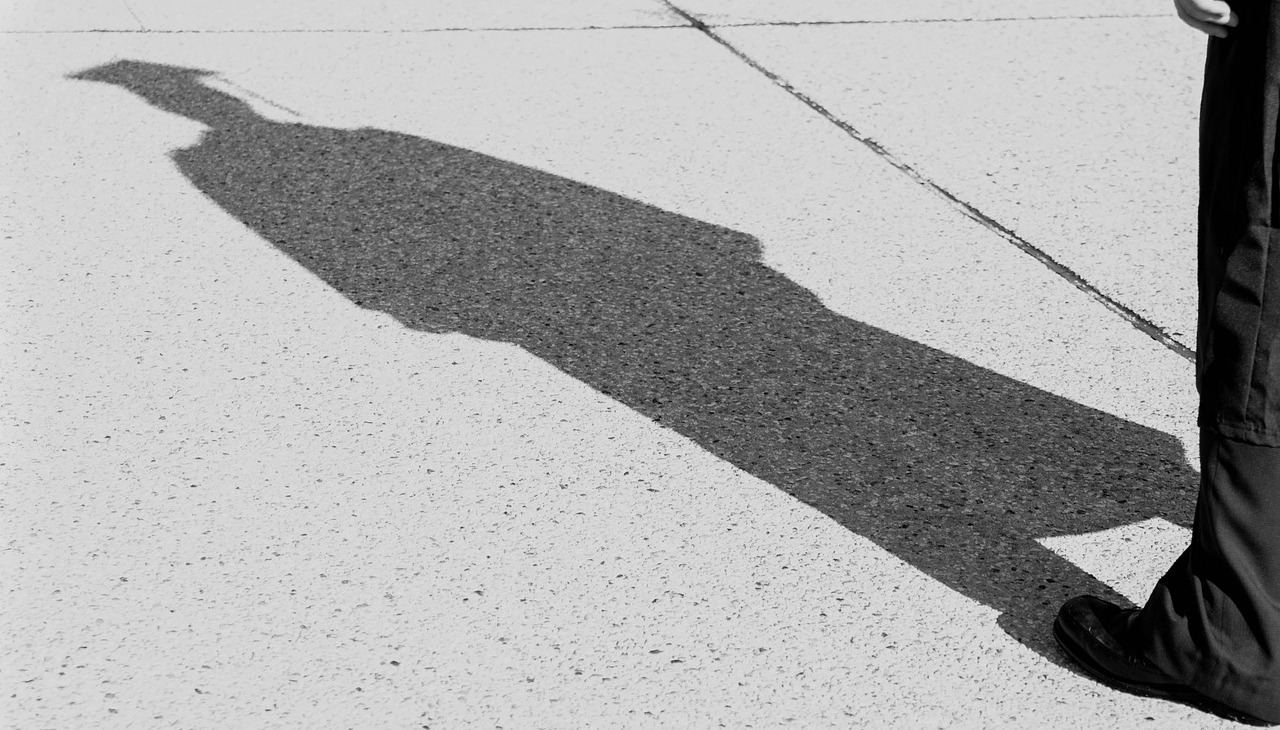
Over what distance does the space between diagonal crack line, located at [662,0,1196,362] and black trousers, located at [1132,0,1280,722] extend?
1.65 meters

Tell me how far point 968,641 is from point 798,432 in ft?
2.92

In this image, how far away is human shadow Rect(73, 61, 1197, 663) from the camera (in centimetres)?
340

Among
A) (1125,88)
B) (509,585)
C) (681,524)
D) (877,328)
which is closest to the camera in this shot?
(509,585)

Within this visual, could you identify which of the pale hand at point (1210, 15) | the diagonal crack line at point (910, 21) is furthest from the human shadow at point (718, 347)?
the diagonal crack line at point (910, 21)

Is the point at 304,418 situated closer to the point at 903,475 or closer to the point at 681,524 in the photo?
the point at 681,524

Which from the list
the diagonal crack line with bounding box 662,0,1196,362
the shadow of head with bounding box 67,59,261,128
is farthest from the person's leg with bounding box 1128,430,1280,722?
the shadow of head with bounding box 67,59,261,128

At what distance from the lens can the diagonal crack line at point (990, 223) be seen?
14.2ft

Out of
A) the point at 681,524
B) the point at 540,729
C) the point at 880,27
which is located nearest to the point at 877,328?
the point at 681,524

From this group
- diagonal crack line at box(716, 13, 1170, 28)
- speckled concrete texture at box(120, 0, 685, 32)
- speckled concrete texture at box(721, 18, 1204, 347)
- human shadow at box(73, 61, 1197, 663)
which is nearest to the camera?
human shadow at box(73, 61, 1197, 663)

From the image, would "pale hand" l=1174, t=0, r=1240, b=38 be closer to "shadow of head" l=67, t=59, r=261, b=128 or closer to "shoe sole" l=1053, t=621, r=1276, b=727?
"shoe sole" l=1053, t=621, r=1276, b=727

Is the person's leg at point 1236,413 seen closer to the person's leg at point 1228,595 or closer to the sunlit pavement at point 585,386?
the person's leg at point 1228,595

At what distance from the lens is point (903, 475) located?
3541 mm

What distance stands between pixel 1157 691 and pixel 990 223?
2.50 m

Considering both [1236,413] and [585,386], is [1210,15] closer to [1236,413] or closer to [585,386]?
[1236,413]
